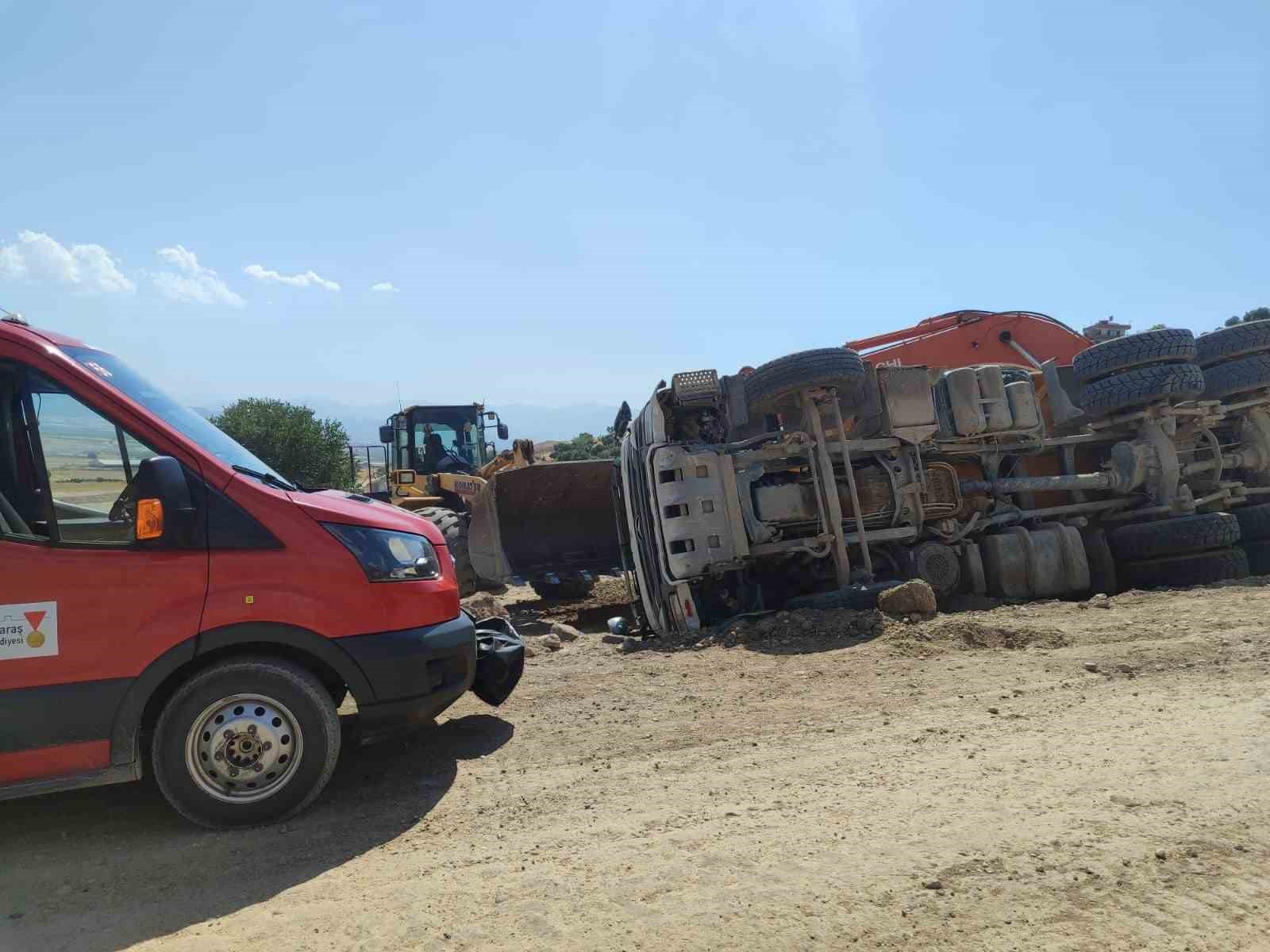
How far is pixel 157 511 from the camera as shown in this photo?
11.4ft

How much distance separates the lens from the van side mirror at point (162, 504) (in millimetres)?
3404

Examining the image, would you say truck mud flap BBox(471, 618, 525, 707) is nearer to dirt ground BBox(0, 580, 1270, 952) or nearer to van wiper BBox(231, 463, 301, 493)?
dirt ground BBox(0, 580, 1270, 952)

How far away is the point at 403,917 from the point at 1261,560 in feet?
31.8

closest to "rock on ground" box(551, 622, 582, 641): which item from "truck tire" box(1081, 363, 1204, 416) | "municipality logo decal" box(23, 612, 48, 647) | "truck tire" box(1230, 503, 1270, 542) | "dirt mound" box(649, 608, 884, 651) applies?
"dirt mound" box(649, 608, 884, 651)

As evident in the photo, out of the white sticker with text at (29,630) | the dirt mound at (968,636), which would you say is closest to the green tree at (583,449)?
the dirt mound at (968,636)

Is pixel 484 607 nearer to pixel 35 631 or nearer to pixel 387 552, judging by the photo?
pixel 387 552

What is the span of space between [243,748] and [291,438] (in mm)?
41549

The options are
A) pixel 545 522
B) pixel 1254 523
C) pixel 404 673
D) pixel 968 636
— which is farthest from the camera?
pixel 545 522

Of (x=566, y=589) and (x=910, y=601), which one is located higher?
(x=566, y=589)

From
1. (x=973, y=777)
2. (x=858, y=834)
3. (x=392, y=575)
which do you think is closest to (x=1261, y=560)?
(x=973, y=777)

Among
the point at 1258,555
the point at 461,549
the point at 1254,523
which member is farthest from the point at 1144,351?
the point at 461,549

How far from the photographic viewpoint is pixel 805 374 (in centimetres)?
693

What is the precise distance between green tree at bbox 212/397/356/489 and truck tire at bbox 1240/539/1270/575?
1449 inches

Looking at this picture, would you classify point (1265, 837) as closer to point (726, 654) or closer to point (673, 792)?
point (673, 792)
